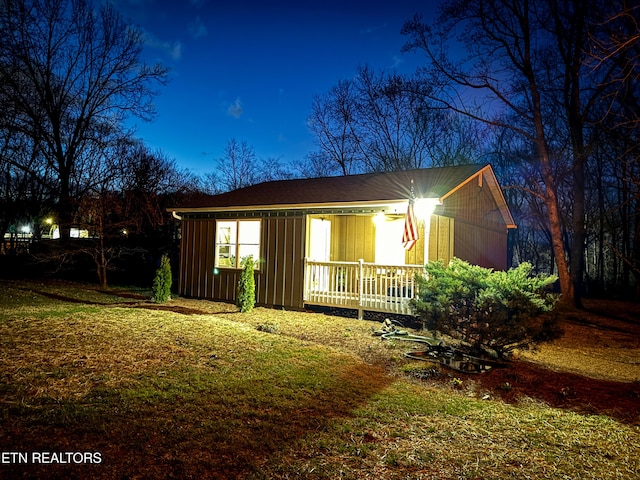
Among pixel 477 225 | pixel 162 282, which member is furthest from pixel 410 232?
pixel 162 282

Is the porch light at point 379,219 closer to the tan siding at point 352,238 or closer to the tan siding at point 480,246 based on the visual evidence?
the tan siding at point 352,238

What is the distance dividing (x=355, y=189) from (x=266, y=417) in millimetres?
8219

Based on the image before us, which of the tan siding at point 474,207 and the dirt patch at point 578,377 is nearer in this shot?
the dirt patch at point 578,377

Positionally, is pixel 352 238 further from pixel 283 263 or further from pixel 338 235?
pixel 283 263

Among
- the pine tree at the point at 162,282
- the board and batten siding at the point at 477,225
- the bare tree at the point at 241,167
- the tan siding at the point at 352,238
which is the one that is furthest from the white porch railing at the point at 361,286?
the bare tree at the point at 241,167

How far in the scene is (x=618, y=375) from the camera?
252 inches

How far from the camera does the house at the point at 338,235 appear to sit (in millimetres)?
9672

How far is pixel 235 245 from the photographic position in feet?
38.2

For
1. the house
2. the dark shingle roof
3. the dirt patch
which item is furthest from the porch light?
the dirt patch

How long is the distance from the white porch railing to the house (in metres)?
0.03

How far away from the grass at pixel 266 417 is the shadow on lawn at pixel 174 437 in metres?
0.01

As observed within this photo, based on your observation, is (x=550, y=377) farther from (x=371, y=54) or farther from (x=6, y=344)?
(x=371, y=54)

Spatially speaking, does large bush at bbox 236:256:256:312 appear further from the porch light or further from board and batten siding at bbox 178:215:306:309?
the porch light

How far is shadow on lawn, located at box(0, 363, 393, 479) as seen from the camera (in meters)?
2.76
